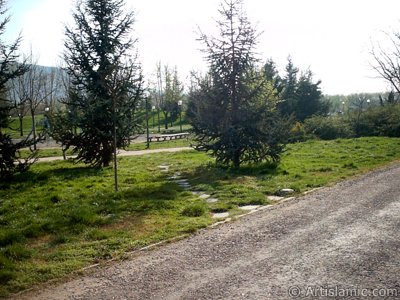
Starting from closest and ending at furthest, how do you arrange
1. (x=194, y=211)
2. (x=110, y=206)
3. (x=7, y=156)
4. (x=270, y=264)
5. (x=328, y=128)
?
(x=270, y=264)
(x=194, y=211)
(x=110, y=206)
(x=7, y=156)
(x=328, y=128)

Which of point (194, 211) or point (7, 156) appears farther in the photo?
point (7, 156)

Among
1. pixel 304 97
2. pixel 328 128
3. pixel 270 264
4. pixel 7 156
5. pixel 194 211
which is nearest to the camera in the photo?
pixel 270 264

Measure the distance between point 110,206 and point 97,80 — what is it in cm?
739

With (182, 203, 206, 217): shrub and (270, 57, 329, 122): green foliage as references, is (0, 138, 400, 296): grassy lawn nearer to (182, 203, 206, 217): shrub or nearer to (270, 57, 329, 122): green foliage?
(182, 203, 206, 217): shrub

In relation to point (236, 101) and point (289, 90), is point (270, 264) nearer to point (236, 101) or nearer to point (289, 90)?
point (236, 101)

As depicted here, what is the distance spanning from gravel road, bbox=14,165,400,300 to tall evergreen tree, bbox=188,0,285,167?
20.1 ft

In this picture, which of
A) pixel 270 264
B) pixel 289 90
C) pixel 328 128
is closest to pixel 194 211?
pixel 270 264

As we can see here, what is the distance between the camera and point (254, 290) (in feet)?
13.9

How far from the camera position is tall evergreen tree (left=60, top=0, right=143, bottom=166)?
1424cm

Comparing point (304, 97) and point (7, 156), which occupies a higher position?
point (304, 97)

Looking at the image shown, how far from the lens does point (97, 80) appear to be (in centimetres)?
1423

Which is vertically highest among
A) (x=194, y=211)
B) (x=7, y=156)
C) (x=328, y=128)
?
(x=7, y=156)

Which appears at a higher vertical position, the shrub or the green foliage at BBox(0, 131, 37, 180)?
the green foliage at BBox(0, 131, 37, 180)

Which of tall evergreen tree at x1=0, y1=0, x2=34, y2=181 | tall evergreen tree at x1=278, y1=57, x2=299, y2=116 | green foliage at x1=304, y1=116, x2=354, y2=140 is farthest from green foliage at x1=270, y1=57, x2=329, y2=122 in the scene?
tall evergreen tree at x1=0, y1=0, x2=34, y2=181
